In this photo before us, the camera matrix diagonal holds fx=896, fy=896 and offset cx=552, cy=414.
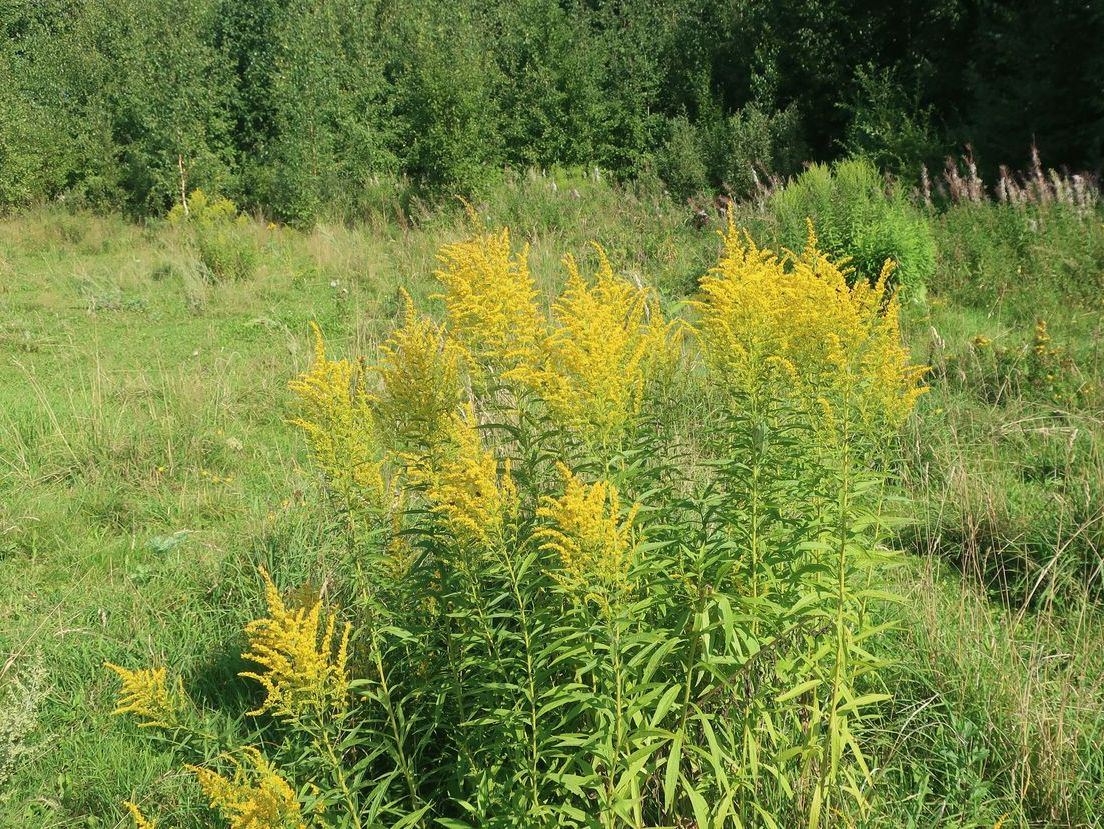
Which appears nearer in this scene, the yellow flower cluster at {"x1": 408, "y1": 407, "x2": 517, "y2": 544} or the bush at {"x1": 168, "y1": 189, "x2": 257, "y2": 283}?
the yellow flower cluster at {"x1": 408, "y1": 407, "x2": 517, "y2": 544}

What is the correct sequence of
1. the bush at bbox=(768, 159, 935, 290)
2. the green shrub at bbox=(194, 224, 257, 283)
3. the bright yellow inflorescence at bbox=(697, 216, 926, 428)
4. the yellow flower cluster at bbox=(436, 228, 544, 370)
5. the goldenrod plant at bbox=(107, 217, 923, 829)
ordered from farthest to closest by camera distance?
the green shrub at bbox=(194, 224, 257, 283) → the bush at bbox=(768, 159, 935, 290) → the yellow flower cluster at bbox=(436, 228, 544, 370) → the bright yellow inflorescence at bbox=(697, 216, 926, 428) → the goldenrod plant at bbox=(107, 217, 923, 829)

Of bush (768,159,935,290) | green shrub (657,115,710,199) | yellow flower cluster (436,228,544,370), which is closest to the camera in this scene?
yellow flower cluster (436,228,544,370)

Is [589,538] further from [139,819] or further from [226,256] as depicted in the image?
[226,256]

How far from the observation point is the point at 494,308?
2.37 m

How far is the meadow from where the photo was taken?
211cm

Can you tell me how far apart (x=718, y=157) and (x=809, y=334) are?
1336cm

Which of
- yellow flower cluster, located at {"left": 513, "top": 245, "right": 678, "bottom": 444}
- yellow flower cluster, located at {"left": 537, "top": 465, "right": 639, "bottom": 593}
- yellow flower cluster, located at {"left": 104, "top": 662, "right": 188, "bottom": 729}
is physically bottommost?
yellow flower cluster, located at {"left": 104, "top": 662, "right": 188, "bottom": 729}

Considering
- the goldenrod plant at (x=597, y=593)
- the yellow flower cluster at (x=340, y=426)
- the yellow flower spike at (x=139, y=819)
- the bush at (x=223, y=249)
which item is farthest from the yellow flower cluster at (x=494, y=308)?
the bush at (x=223, y=249)

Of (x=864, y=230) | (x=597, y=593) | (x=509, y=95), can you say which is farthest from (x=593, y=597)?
(x=509, y=95)

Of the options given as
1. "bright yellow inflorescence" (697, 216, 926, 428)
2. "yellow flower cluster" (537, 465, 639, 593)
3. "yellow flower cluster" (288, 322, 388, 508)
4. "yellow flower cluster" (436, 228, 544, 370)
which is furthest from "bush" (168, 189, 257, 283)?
"yellow flower cluster" (537, 465, 639, 593)

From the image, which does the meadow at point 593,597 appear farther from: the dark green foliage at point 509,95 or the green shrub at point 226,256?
the dark green foliage at point 509,95

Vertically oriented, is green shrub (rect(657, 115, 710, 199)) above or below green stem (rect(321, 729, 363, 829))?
below

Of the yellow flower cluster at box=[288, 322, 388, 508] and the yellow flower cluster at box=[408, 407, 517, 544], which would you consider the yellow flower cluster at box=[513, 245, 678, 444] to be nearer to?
the yellow flower cluster at box=[408, 407, 517, 544]

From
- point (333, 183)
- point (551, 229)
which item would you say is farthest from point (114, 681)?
point (333, 183)
